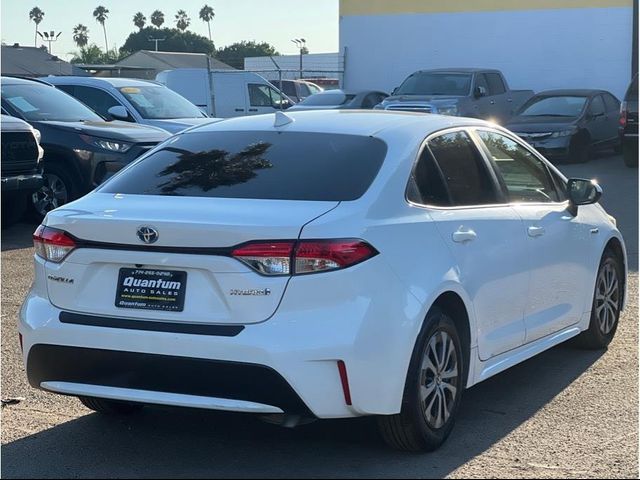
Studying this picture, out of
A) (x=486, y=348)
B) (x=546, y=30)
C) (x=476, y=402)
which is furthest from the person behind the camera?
(x=546, y=30)

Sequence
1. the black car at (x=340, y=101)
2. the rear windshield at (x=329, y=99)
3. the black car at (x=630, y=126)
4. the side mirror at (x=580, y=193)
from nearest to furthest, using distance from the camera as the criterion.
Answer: the side mirror at (x=580, y=193) < the black car at (x=630, y=126) < the black car at (x=340, y=101) < the rear windshield at (x=329, y=99)

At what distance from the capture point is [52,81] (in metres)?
16.8

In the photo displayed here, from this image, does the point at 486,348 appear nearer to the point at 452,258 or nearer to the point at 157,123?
the point at 452,258

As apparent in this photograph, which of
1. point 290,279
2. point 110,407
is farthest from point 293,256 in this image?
point 110,407

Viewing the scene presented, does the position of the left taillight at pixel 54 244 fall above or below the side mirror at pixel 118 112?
above

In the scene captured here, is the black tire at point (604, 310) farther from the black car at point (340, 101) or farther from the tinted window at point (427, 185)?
the black car at point (340, 101)

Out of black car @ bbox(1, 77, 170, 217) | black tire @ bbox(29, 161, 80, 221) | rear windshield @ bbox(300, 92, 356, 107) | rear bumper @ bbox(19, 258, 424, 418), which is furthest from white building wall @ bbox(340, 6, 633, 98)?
rear bumper @ bbox(19, 258, 424, 418)

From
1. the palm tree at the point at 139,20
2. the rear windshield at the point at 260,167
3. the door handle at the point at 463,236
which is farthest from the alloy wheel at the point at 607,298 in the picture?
the palm tree at the point at 139,20

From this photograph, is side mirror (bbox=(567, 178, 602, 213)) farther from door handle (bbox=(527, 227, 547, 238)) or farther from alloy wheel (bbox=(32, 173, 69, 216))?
alloy wheel (bbox=(32, 173, 69, 216))

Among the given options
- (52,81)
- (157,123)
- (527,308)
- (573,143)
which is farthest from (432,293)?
(573,143)

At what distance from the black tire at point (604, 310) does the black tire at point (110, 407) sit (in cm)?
298

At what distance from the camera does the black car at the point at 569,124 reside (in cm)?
2155

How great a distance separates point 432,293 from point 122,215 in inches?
56.1

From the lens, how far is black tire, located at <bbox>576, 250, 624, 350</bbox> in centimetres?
698
